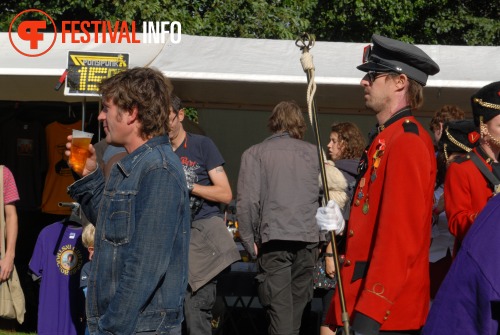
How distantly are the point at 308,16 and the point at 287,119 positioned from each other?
11805 millimetres

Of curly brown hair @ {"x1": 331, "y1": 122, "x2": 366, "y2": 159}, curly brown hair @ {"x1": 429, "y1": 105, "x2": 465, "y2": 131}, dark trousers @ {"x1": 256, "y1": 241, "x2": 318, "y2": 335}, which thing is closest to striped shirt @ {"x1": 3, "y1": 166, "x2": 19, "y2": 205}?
dark trousers @ {"x1": 256, "y1": 241, "x2": 318, "y2": 335}

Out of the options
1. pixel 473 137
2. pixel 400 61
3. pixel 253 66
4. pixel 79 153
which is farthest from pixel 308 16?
pixel 400 61

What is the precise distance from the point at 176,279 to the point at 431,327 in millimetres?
959

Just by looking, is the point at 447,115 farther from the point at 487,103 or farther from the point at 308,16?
the point at 308,16

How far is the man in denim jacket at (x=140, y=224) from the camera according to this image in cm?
299

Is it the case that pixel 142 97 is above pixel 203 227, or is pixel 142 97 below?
above

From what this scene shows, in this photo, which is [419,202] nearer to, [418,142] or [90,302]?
[418,142]

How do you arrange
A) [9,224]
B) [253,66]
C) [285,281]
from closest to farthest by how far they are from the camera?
[285,281], [9,224], [253,66]

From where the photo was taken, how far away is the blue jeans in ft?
18.3

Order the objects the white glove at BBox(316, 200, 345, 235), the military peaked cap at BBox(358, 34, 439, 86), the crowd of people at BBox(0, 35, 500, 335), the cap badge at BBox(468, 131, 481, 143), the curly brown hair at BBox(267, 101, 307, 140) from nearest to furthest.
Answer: the crowd of people at BBox(0, 35, 500, 335)
the military peaked cap at BBox(358, 34, 439, 86)
the white glove at BBox(316, 200, 345, 235)
the cap badge at BBox(468, 131, 481, 143)
the curly brown hair at BBox(267, 101, 307, 140)

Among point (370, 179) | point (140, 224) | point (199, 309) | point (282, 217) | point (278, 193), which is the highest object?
point (370, 179)

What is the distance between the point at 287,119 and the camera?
6.73 m

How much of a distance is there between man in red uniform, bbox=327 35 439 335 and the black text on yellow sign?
3608 millimetres

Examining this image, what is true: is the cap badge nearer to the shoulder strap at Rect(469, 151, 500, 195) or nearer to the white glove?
the shoulder strap at Rect(469, 151, 500, 195)
